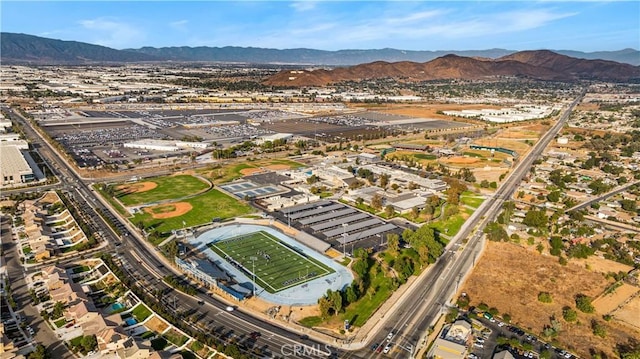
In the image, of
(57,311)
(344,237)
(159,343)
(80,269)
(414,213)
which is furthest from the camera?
(414,213)

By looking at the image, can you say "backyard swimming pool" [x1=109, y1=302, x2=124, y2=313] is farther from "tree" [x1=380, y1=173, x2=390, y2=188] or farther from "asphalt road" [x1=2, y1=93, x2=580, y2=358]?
"tree" [x1=380, y1=173, x2=390, y2=188]

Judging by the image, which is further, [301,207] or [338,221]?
[301,207]

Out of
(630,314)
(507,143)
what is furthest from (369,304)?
(507,143)

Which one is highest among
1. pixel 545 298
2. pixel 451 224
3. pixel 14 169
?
pixel 14 169

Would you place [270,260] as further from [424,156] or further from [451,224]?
[424,156]

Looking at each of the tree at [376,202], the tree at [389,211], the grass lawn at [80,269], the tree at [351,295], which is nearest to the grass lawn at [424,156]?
the tree at [376,202]
